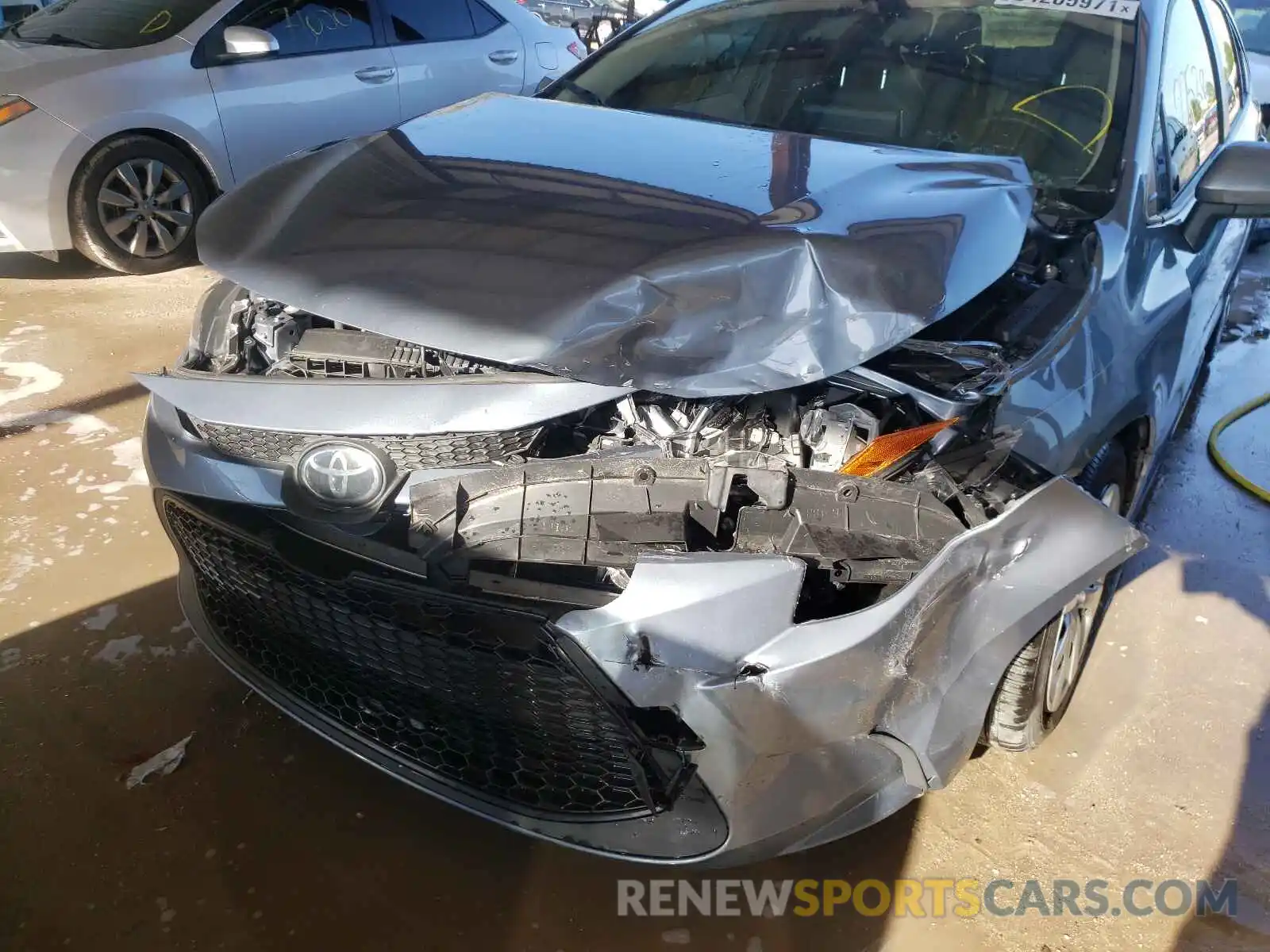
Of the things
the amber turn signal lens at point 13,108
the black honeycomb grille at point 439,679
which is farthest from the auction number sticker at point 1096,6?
the amber turn signal lens at point 13,108

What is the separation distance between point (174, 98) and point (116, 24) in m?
0.52

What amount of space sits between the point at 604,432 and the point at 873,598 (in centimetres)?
56

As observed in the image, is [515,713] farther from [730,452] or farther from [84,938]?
[84,938]

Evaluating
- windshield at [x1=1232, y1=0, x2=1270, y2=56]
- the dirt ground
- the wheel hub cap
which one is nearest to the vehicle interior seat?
the dirt ground

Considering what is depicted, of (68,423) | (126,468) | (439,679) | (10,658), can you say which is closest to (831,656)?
(439,679)

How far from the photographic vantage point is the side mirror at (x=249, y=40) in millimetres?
4273

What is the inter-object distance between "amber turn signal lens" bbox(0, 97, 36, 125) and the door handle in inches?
59.1

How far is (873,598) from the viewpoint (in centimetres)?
153

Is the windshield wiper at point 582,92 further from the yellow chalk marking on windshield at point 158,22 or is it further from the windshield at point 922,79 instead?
the yellow chalk marking on windshield at point 158,22

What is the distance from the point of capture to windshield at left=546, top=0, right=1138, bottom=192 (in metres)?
2.41

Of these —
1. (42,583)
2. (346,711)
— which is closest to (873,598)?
(346,711)

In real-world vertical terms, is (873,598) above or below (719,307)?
below

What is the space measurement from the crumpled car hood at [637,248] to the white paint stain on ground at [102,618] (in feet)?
3.49

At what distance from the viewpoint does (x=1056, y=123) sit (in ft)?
7.97
